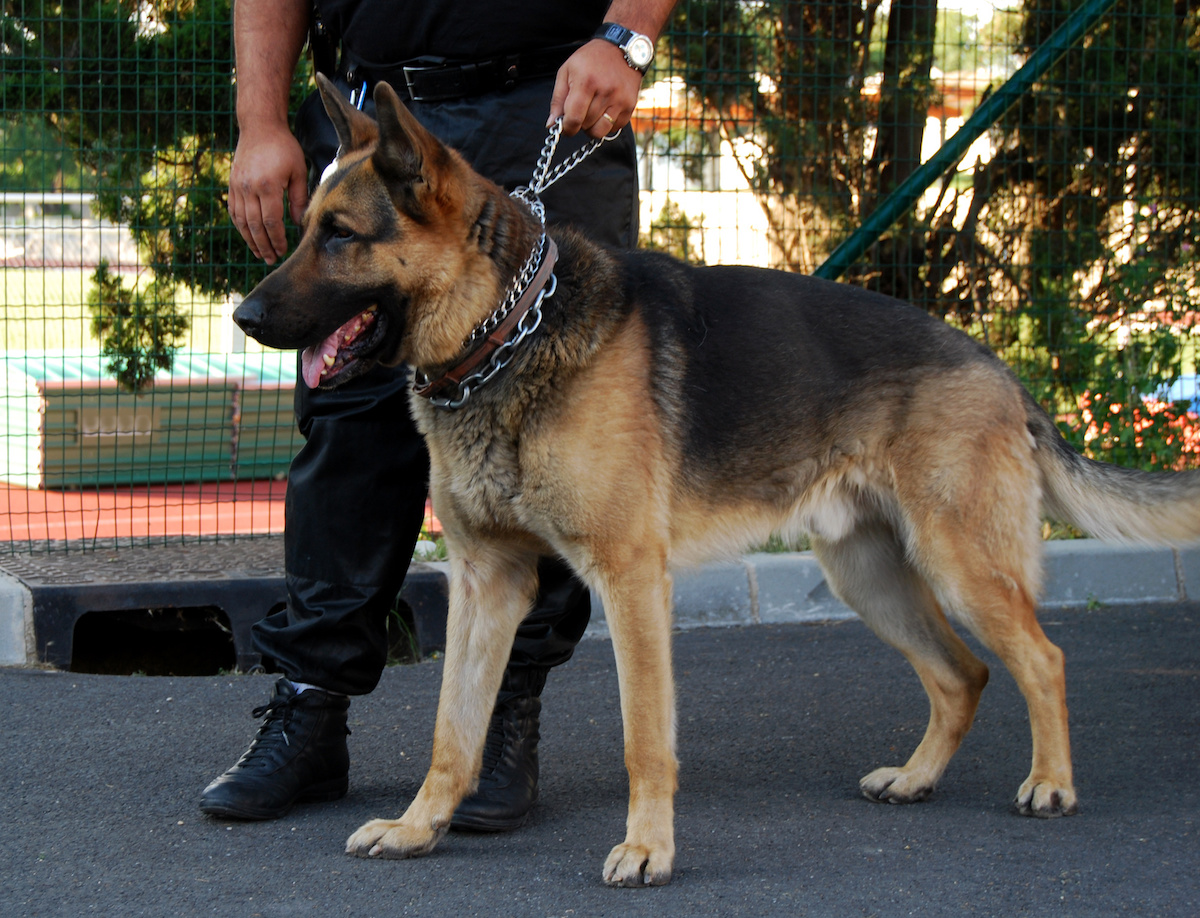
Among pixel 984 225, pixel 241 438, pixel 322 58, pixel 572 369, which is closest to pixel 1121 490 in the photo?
pixel 572 369

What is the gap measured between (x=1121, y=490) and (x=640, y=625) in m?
1.41

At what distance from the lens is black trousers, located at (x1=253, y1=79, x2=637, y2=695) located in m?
2.95

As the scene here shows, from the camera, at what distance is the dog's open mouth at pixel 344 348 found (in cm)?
252

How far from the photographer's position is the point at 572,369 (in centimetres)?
259

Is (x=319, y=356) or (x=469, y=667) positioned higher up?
(x=319, y=356)

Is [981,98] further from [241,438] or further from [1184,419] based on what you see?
[241,438]

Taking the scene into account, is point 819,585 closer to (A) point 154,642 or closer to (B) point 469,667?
(B) point 469,667

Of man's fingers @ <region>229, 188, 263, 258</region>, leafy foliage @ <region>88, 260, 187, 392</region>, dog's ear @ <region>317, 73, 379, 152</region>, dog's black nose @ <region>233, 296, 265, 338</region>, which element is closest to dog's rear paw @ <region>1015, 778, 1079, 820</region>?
dog's black nose @ <region>233, 296, 265, 338</region>

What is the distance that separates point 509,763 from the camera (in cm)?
287

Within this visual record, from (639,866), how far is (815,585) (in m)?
2.83

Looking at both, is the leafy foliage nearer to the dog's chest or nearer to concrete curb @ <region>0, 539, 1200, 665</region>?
concrete curb @ <region>0, 539, 1200, 665</region>

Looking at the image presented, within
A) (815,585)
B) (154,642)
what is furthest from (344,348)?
(815,585)

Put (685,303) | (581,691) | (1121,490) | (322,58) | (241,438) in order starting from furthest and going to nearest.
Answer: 1. (241,438)
2. (581,691)
3. (322,58)
4. (1121,490)
5. (685,303)

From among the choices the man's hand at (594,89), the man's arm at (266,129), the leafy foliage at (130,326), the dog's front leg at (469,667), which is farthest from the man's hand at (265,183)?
the leafy foliage at (130,326)
